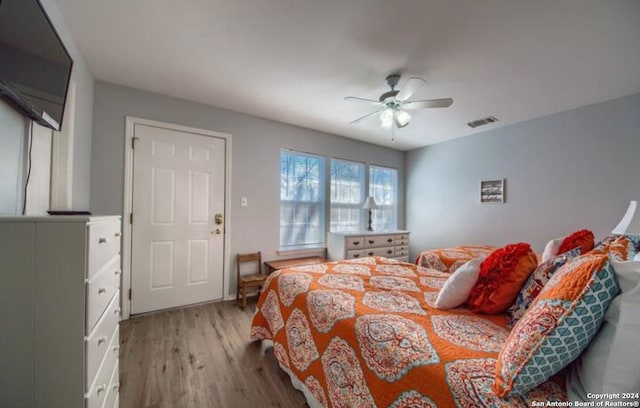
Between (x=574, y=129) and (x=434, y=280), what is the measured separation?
293cm

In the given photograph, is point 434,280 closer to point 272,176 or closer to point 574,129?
point 272,176

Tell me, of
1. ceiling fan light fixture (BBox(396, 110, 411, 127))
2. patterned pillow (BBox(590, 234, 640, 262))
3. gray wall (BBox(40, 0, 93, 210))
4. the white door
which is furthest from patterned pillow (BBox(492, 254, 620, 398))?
the white door

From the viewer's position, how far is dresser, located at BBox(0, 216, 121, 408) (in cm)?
82

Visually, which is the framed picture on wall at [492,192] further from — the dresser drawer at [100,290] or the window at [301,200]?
the dresser drawer at [100,290]

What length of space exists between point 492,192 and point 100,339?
457 cm

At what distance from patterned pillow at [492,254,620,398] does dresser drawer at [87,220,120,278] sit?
58.6 inches

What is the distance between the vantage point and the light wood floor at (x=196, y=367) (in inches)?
60.6

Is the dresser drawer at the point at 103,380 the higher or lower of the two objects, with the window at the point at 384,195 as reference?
lower

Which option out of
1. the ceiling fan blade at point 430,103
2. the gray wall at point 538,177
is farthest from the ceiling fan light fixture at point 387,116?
the gray wall at point 538,177

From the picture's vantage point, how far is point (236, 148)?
3.21 metres

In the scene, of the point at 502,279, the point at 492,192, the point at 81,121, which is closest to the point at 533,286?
the point at 502,279

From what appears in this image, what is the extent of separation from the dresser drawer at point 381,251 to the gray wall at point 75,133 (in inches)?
136

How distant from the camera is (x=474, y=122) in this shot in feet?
11.5

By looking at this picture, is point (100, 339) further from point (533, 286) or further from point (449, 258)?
point (449, 258)
